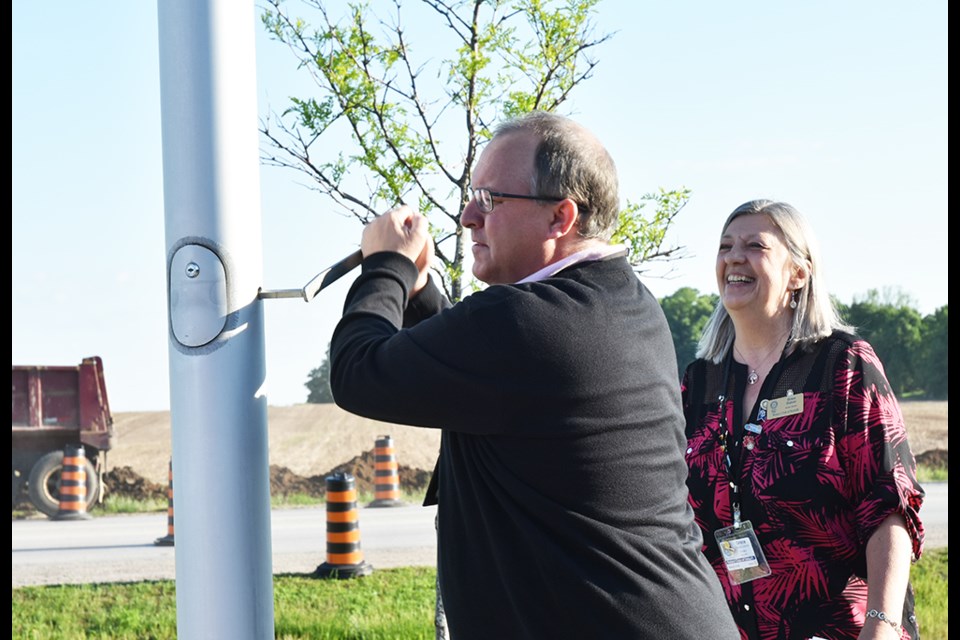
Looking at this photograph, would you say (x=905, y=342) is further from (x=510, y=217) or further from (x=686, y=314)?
(x=510, y=217)

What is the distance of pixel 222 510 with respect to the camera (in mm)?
1980

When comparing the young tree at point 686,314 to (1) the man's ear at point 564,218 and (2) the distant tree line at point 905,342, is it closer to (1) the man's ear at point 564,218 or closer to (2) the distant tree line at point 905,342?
(2) the distant tree line at point 905,342

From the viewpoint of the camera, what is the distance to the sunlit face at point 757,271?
3.45m

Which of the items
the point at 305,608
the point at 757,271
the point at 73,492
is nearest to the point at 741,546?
the point at 757,271

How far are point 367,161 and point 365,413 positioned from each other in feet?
12.7

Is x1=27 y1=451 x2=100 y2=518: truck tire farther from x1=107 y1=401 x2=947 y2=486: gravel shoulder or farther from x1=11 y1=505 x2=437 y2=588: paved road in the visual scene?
x1=107 y1=401 x2=947 y2=486: gravel shoulder

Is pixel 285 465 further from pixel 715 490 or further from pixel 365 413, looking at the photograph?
pixel 365 413

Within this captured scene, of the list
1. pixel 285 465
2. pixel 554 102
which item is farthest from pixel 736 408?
pixel 285 465

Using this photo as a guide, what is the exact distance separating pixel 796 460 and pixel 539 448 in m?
1.56

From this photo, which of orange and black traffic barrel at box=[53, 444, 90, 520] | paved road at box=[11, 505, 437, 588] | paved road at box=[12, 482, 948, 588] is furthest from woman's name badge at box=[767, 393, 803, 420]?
orange and black traffic barrel at box=[53, 444, 90, 520]

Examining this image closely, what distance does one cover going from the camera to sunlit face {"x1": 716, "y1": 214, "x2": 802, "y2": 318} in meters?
3.45

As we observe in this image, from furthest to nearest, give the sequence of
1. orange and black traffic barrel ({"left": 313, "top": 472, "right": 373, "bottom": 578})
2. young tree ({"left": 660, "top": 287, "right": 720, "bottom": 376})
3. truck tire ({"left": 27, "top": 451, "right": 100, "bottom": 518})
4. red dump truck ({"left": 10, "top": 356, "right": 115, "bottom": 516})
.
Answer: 1. young tree ({"left": 660, "top": 287, "right": 720, "bottom": 376})
2. red dump truck ({"left": 10, "top": 356, "right": 115, "bottom": 516})
3. truck tire ({"left": 27, "top": 451, "right": 100, "bottom": 518})
4. orange and black traffic barrel ({"left": 313, "top": 472, "right": 373, "bottom": 578})

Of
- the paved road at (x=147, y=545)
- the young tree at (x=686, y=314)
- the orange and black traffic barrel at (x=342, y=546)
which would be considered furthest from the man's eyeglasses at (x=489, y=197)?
the young tree at (x=686, y=314)

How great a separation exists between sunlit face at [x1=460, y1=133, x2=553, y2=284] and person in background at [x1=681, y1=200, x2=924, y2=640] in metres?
1.47
